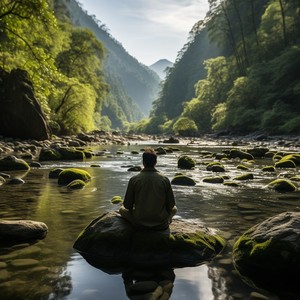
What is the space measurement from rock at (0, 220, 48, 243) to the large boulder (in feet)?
74.7

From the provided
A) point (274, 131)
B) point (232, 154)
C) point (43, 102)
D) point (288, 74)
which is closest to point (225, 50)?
point (288, 74)

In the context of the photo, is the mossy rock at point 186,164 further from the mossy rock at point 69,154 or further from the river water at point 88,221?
the mossy rock at point 69,154

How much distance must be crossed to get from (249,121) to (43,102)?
25952 millimetres

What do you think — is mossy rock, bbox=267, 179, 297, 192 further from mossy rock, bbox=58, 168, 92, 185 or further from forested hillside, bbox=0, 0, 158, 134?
forested hillside, bbox=0, 0, 158, 134

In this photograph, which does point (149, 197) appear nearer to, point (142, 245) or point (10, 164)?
point (142, 245)

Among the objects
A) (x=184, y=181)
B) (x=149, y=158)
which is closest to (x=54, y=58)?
(x=184, y=181)

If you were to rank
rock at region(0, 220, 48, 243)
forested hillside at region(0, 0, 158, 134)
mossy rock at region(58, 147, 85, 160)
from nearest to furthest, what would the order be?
rock at region(0, 220, 48, 243) → forested hillside at region(0, 0, 158, 134) → mossy rock at region(58, 147, 85, 160)

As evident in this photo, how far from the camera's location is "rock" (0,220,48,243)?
5.32 metres


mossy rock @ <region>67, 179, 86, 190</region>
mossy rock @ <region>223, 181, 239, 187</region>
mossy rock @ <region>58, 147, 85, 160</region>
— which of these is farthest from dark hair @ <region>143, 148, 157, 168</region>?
mossy rock @ <region>58, 147, 85, 160</region>

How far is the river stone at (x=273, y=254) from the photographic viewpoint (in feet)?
13.8

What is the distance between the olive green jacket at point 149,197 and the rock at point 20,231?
159 cm

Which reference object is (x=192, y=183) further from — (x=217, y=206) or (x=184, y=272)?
(x=184, y=272)

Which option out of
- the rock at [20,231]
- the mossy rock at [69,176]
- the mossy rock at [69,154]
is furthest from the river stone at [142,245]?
Answer: the mossy rock at [69,154]

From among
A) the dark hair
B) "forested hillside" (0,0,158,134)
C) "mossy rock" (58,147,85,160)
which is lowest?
"mossy rock" (58,147,85,160)
